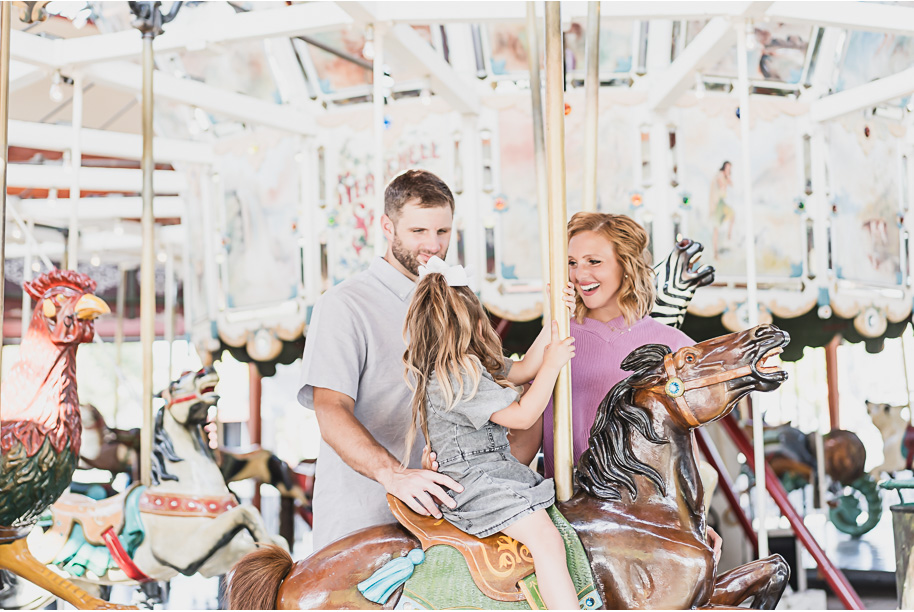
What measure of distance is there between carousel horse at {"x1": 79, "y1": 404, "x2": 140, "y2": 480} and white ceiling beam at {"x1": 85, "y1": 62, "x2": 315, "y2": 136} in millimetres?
2778

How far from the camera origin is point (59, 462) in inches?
137

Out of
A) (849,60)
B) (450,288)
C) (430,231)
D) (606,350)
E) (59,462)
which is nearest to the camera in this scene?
(450,288)

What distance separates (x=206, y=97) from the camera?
5.41 meters

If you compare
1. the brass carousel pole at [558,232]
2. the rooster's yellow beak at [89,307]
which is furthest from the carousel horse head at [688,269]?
the rooster's yellow beak at [89,307]

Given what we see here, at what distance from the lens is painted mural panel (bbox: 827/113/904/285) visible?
5.81 m

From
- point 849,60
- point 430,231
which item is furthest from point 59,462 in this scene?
point 849,60

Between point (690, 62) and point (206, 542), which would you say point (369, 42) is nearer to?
point (690, 62)

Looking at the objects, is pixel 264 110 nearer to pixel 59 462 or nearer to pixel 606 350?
pixel 59 462

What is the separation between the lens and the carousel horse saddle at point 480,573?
1811 millimetres

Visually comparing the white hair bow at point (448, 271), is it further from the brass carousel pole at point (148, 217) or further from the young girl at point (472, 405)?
the brass carousel pole at point (148, 217)

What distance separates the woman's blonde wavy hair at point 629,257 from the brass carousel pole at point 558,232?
13.5 inches

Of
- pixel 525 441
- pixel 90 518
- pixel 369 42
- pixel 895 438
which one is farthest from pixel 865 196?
pixel 90 518

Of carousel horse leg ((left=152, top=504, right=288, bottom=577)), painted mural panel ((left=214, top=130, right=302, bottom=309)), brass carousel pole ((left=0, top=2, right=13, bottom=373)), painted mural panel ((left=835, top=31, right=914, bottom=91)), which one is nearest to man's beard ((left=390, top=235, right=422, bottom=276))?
brass carousel pole ((left=0, top=2, right=13, bottom=373))

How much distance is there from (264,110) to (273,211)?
0.89 metres
